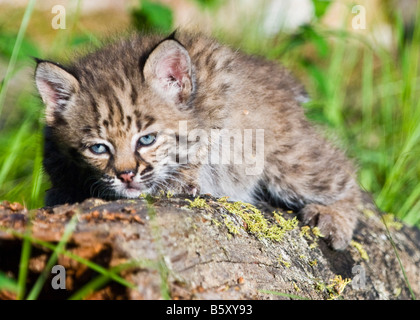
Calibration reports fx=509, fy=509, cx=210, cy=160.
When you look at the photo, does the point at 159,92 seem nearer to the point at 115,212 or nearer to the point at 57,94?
the point at 57,94

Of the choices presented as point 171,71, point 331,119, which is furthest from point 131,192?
point 331,119

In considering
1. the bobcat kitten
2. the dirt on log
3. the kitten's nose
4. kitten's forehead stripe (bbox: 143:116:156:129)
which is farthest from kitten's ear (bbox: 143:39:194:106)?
the dirt on log

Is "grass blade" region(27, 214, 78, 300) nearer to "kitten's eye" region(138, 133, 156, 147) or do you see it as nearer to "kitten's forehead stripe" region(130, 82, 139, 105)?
"kitten's eye" region(138, 133, 156, 147)

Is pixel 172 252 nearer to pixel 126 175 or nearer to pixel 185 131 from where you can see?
pixel 126 175

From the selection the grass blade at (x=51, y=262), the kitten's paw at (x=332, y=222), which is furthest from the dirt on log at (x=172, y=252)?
the kitten's paw at (x=332, y=222)

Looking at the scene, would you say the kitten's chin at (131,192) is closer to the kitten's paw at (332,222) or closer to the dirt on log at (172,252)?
the dirt on log at (172,252)
